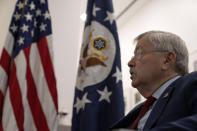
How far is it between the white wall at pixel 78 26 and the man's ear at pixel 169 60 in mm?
1808

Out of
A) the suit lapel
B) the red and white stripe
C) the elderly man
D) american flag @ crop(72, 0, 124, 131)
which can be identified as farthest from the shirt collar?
the red and white stripe

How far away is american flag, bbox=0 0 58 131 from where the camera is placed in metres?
3.03

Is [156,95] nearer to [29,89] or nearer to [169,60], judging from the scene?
[169,60]

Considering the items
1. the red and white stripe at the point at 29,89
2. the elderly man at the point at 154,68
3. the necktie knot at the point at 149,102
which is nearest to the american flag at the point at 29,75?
the red and white stripe at the point at 29,89

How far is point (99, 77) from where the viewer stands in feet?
9.55

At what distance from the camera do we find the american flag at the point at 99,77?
2.77 m

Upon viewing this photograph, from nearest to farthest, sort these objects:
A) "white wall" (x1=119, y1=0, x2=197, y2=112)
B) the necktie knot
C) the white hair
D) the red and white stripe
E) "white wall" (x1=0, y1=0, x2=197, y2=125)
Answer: the necktie knot → the white hair → the red and white stripe → "white wall" (x1=0, y1=0, x2=197, y2=125) → "white wall" (x1=119, y1=0, x2=197, y2=112)

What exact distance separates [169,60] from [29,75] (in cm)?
151

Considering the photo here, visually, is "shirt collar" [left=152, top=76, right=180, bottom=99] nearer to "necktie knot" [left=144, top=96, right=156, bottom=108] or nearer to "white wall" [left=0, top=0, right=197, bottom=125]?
"necktie knot" [left=144, top=96, right=156, bottom=108]

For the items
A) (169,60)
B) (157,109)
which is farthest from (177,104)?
(169,60)

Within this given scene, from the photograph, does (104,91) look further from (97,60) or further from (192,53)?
(192,53)

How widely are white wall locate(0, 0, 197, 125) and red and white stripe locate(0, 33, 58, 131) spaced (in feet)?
1.95

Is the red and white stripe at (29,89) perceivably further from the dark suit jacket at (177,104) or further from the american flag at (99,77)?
the dark suit jacket at (177,104)

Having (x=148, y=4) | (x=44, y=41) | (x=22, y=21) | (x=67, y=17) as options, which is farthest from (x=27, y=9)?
(x=148, y=4)
